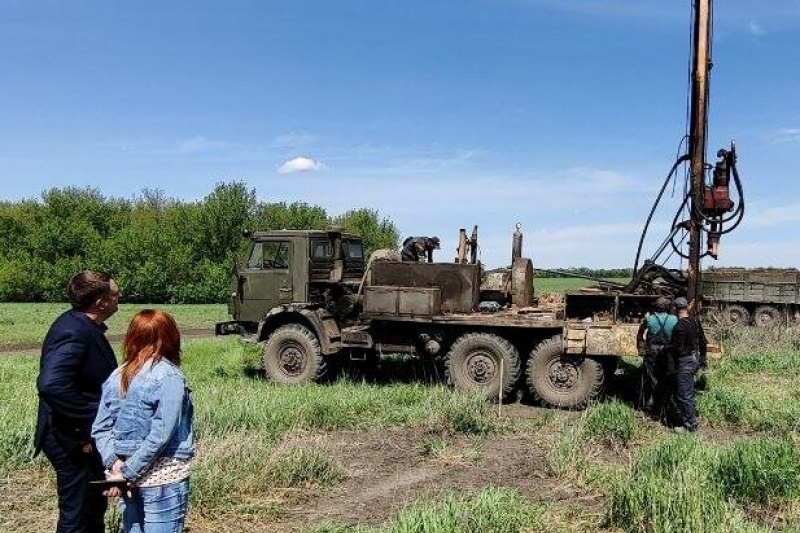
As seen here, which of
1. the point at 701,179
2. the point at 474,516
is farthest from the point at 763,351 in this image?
the point at 474,516

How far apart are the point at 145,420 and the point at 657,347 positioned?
7.40 m

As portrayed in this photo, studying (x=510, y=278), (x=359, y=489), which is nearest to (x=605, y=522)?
(x=359, y=489)

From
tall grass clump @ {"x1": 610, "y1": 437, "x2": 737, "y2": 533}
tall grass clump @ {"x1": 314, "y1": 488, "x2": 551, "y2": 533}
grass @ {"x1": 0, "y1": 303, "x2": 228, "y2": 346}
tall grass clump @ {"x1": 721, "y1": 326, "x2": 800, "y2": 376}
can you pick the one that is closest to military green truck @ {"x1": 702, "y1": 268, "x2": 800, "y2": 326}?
tall grass clump @ {"x1": 721, "y1": 326, "x2": 800, "y2": 376}

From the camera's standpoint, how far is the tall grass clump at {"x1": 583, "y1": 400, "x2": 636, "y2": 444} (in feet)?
24.9

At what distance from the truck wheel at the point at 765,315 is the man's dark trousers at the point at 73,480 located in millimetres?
22223

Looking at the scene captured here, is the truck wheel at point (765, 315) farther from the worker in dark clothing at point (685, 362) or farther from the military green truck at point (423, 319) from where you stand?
the worker in dark clothing at point (685, 362)

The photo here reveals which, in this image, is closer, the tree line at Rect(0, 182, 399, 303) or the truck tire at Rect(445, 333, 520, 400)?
the truck tire at Rect(445, 333, 520, 400)

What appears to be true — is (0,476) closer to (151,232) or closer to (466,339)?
(466,339)

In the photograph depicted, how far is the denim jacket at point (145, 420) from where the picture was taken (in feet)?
10.6

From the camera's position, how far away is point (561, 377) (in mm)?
10117

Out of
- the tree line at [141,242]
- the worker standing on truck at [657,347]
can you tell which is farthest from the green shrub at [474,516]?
the tree line at [141,242]

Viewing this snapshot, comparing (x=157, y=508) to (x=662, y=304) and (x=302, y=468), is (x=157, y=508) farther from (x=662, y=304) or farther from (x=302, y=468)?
(x=662, y=304)

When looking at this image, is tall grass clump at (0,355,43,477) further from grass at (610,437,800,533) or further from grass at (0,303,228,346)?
grass at (0,303,228,346)

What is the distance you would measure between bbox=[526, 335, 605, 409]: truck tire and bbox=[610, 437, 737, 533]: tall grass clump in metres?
4.33
